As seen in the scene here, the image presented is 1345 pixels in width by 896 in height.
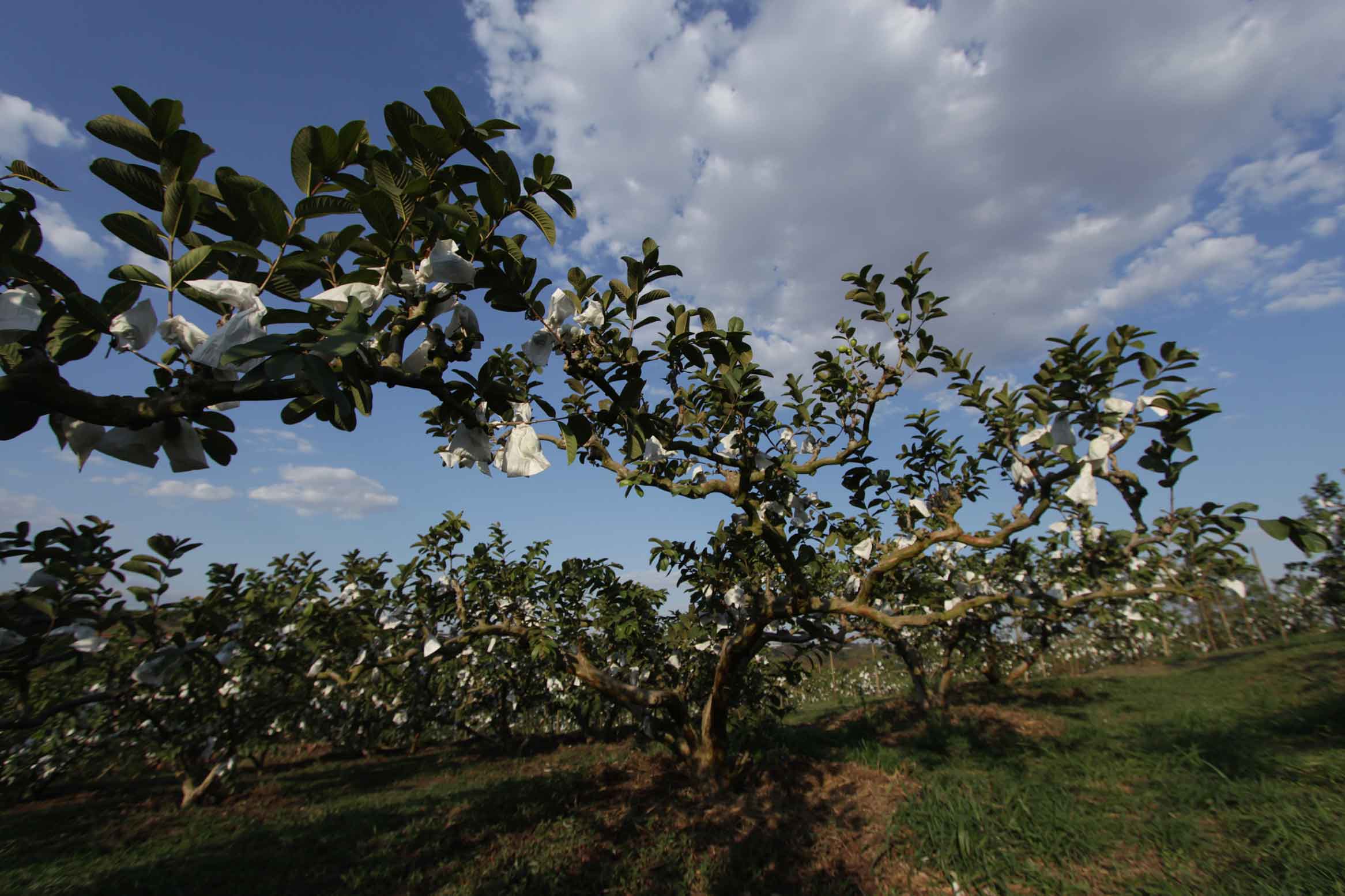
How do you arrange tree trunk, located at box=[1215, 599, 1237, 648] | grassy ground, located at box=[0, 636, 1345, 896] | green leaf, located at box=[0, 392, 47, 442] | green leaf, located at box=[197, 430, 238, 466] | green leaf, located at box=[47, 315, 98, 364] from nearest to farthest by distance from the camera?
green leaf, located at box=[0, 392, 47, 442] → green leaf, located at box=[47, 315, 98, 364] → green leaf, located at box=[197, 430, 238, 466] → grassy ground, located at box=[0, 636, 1345, 896] → tree trunk, located at box=[1215, 599, 1237, 648]

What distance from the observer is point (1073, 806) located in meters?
4.74

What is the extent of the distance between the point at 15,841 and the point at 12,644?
8.08 meters

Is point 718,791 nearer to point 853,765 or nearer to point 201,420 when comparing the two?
point 853,765

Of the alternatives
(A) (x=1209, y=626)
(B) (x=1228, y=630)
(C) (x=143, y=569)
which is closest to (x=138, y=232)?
(C) (x=143, y=569)

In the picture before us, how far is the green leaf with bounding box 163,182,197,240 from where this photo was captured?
99 cm

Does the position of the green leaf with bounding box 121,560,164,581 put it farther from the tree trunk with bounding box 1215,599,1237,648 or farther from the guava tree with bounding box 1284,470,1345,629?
the tree trunk with bounding box 1215,599,1237,648

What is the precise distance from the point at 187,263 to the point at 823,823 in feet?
18.2

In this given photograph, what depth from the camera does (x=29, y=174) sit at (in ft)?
3.48

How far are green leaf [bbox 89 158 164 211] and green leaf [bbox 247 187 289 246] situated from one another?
0.14 metres

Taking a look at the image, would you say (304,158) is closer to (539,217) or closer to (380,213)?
(380,213)

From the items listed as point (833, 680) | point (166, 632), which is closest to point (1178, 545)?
point (166, 632)

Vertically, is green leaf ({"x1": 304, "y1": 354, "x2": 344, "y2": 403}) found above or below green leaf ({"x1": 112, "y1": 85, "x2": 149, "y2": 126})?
below

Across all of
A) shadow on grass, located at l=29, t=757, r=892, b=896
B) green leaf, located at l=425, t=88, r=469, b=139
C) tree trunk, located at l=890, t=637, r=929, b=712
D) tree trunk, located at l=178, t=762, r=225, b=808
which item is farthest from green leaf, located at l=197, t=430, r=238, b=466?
tree trunk, located at l=178, t=762, r=225, b=808

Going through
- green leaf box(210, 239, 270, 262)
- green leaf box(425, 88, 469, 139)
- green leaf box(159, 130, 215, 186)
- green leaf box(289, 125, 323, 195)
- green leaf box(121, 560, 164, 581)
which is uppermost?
green leaf box(425, 88, 469, 139)
